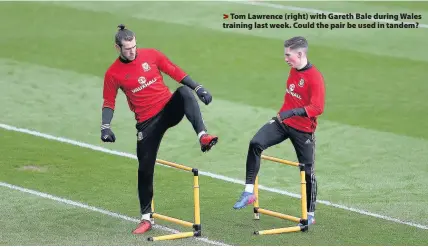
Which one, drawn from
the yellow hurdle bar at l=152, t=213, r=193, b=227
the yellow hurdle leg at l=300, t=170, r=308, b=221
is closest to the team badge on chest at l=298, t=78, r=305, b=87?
the yellow hurdle leg at l=300, t=170, r=308, b=221

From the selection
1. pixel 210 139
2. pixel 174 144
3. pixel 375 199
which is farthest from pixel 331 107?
pixel 210 139

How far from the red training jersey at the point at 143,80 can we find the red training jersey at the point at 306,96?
4.62ft

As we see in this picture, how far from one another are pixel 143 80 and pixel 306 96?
203cm

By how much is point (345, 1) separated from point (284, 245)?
1518 cm

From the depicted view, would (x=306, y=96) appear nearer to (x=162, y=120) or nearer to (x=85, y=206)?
(x=162, y=120)

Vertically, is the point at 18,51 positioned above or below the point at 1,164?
above

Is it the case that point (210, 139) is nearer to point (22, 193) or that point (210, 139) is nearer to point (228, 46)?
point (22, 193)

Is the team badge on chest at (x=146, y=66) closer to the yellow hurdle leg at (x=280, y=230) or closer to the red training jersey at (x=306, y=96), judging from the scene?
the red training jersey at (x=306, y=96)

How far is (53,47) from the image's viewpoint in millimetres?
24328

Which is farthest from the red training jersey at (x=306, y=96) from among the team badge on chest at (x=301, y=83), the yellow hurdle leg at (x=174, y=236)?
the yellow hurdle leg at (x=174, y=236)

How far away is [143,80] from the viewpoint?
13391 millimetres

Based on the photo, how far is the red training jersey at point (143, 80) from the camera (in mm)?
13391

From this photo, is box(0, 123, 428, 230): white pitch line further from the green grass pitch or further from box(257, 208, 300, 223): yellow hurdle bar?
box(257, 208, 300, 223): yellow hurdle bar

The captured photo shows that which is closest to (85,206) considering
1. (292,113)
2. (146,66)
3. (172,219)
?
(172,219)
